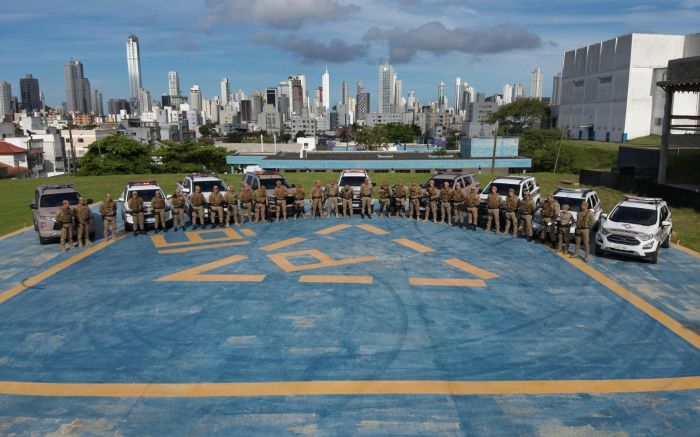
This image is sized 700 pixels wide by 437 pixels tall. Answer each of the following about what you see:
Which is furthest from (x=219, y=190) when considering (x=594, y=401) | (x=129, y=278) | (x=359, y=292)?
(x=594, y=401)

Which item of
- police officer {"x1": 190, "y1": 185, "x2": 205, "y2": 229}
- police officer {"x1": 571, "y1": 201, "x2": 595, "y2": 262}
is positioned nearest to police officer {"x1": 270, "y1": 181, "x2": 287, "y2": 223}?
police officer {"x1": 190, "y1": 185, "x2": 205, "y2": 229}

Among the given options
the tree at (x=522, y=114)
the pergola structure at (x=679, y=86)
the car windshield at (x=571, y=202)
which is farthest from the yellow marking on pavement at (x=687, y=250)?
the tree at (x=522, y=114)

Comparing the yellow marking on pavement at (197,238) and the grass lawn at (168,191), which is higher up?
the grass lawn at (168,191)

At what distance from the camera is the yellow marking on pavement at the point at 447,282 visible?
13.1 meters

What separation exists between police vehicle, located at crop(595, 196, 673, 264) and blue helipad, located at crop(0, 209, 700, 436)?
565 mm

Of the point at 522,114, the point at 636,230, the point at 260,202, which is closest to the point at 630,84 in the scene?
the point at 522,114

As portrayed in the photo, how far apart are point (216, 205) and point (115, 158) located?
1525 inches

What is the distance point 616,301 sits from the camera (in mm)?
12109

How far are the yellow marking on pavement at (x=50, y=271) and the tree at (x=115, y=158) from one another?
3757cm

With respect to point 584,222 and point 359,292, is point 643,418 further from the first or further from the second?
point 584,222

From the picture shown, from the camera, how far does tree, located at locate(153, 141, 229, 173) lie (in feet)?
189

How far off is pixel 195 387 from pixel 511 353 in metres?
5.64

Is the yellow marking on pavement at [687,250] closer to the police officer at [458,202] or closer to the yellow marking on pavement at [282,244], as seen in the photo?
the police officer at [458,202]

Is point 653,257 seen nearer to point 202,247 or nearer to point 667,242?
point 667,242
